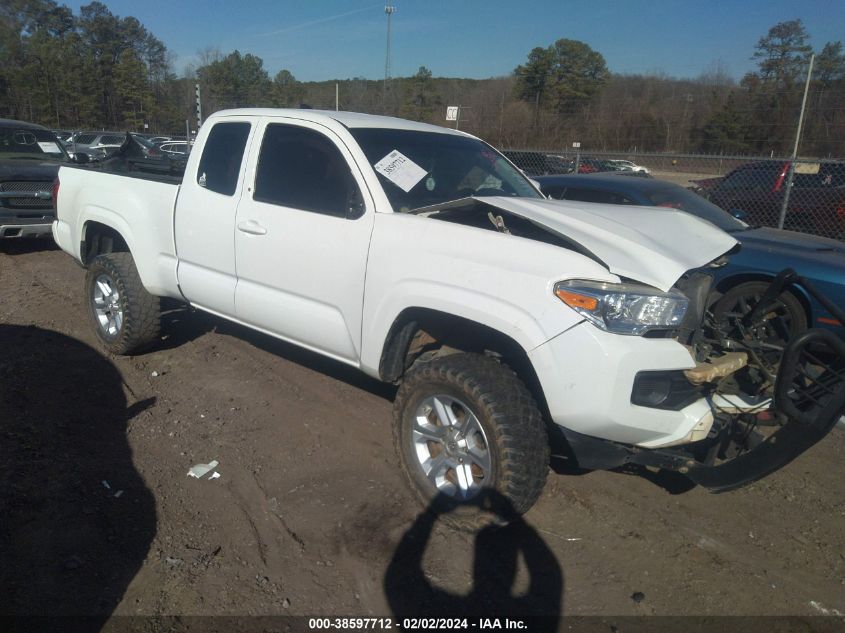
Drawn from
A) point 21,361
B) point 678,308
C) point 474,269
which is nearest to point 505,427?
point 474,269

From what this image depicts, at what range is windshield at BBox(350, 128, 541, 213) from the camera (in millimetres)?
3791

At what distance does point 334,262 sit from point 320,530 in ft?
4.72

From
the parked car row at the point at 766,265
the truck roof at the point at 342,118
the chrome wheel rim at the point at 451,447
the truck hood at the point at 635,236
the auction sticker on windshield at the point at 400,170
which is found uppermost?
the truck roof at the point at 342,118

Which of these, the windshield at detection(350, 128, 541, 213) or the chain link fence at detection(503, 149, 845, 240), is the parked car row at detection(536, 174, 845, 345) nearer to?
the windshield at detection(350, 128, 541, 213)

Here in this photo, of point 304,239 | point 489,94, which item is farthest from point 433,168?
point 489,94

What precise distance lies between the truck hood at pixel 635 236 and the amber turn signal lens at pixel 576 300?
201 mm

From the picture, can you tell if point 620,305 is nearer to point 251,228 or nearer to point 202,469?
point 251,228

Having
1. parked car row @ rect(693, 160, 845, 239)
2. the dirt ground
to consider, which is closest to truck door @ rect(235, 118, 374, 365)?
the dirt ground

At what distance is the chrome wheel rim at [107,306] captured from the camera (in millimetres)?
5336

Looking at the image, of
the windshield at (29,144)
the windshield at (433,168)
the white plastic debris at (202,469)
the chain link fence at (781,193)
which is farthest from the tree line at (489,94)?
the white plastic debris at (202,469)

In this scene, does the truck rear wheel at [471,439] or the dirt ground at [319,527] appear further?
the truck rear wheel at [471,439]

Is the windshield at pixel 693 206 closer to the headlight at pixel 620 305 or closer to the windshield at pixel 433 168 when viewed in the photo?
the windshield at pixel 433 168

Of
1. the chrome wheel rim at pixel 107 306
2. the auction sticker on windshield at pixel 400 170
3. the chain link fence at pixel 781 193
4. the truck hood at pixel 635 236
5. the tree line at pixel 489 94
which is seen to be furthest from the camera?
the tree line at pixel 489 94

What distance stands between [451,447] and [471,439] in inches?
5.3
